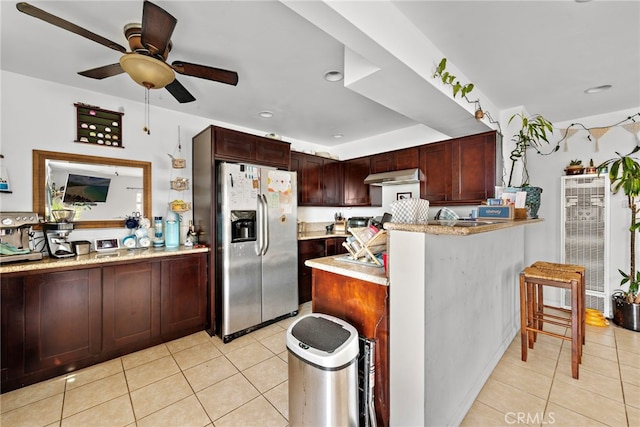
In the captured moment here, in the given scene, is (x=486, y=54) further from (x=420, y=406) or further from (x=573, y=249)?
(x=573, y=249)

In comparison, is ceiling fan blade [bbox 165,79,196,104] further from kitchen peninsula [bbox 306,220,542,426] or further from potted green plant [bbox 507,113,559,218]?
potted green plant [bbox 507,113,559,218]

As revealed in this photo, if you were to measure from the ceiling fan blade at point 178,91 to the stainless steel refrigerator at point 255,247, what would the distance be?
78 cm

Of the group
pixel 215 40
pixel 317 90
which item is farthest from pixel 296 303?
pixel 215 40

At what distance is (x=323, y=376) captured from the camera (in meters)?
1.30

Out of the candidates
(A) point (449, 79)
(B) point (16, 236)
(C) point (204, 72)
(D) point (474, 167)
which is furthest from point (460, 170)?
(B) point (16, 236)

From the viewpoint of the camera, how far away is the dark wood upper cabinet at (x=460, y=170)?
3.13 m

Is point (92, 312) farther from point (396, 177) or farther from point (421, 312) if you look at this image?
point (396, 177)

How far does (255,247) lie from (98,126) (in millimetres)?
2072

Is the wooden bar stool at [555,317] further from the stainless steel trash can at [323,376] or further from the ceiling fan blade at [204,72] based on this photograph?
the ceiling fan blade at [204,72]

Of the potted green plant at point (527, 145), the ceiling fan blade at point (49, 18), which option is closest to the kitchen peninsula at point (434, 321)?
the potted green plant at point (527, 145)

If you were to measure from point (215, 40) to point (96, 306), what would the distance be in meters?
2.46

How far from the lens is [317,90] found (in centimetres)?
274

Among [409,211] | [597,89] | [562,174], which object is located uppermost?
[597,89]

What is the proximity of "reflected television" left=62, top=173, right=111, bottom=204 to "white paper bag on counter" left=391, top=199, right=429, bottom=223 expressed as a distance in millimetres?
3030
